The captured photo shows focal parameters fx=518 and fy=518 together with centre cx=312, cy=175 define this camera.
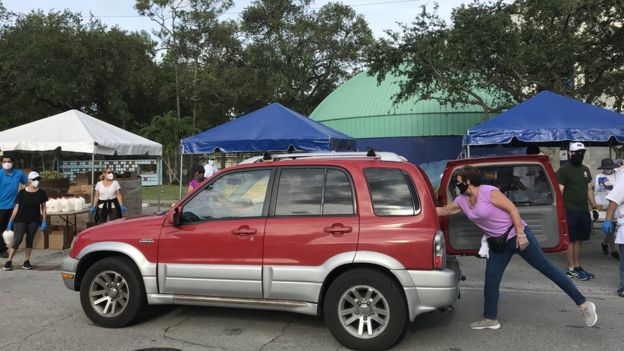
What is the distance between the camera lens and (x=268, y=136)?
38.9 feet

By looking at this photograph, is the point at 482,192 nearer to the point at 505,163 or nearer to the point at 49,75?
the point at 505,163

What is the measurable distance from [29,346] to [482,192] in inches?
180

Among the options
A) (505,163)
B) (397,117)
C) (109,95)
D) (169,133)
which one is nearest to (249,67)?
(169,133)

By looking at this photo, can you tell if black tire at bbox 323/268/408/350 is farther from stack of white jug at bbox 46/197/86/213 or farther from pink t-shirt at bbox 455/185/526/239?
stack of white jug at bbox 46/197/86/213

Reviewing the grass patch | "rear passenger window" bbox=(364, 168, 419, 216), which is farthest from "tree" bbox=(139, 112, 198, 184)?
"rear passenger window" bbox=(364, 168, 419, 216)

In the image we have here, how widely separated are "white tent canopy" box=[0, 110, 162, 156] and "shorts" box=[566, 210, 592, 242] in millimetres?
9773

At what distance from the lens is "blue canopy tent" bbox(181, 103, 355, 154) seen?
11766mm

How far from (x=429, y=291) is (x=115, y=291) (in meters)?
3.21

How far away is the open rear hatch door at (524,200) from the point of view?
6.05 m

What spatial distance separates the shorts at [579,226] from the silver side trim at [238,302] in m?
4.94

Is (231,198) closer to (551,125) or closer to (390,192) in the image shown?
(390,192)

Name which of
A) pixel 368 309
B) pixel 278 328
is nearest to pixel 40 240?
pixel 278 328

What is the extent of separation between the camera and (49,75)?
2822 centimetres

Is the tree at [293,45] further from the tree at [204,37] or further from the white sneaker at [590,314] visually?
the white sneaker at [590,314]
